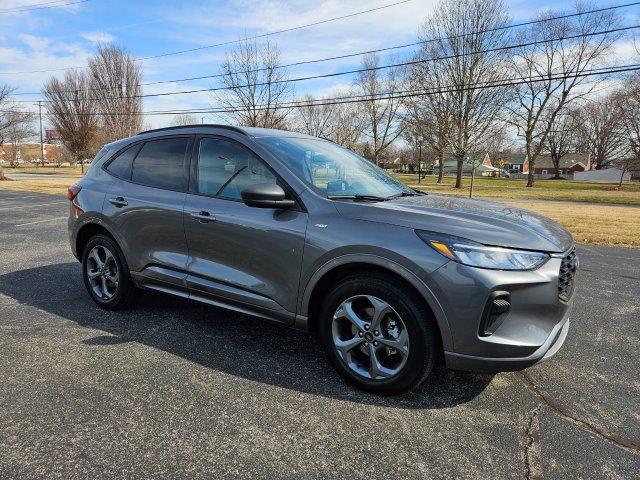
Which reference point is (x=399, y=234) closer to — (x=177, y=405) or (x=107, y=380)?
(x=177, y=405)

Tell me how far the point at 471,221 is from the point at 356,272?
78 centimetres

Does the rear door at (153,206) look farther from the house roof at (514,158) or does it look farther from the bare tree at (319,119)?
the house roof at (514,158)

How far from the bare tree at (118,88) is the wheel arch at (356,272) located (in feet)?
144

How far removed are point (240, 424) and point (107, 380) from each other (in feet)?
3.55

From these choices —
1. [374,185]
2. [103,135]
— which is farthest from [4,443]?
[103,135]

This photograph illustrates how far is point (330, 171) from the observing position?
3504mm

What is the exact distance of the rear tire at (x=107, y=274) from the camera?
419 cm

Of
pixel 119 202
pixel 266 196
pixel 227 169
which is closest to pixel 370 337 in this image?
pixel 266 196

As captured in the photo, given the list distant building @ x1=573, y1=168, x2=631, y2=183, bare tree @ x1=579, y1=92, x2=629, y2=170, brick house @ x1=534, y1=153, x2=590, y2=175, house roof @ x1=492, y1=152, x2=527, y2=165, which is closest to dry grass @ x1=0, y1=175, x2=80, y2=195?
bare tree @ x1=579, y1=92, x2=629, y2=170

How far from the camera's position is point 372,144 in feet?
194

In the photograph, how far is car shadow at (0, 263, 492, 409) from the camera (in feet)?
9.66

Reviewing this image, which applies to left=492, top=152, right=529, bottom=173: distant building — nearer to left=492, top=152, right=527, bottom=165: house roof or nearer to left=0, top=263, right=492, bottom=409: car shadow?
left=492, top=152, right=527, bottom=165: house roof

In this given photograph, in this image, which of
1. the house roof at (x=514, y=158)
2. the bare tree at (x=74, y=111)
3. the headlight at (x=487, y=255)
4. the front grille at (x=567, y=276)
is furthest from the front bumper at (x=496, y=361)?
the house roof at (x=514, y=158)

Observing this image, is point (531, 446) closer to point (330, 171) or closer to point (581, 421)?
point (581, 421)
